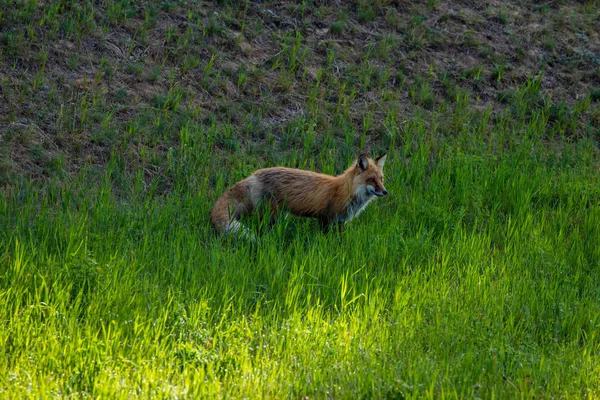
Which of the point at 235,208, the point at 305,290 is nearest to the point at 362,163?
the point at 235,208

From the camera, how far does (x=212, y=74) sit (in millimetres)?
12148

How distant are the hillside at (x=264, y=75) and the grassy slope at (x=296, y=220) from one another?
0.14ft

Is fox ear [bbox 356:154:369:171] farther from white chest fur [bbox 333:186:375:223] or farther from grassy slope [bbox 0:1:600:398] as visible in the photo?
grassy slope [bbox 0:1:600:398]

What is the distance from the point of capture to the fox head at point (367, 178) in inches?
351

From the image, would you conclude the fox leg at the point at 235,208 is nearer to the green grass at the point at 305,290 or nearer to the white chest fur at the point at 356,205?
the green grass at the point at 305,290

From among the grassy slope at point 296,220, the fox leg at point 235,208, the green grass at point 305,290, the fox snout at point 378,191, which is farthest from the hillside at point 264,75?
the fox snout at point 378,191

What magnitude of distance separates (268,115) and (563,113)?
5122 millimetres

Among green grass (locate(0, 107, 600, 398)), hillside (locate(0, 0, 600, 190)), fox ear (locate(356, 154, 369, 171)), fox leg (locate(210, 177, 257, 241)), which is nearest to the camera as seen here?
green grass (locate(0, 107, 600, 398))

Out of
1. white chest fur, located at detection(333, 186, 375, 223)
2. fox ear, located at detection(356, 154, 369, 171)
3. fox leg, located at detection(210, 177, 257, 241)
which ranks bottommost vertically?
fox leg, located at detection(210, 177, 257, 241)

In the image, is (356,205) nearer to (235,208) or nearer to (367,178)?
(367,178)

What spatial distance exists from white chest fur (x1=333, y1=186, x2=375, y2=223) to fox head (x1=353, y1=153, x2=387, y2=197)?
0.05 feet

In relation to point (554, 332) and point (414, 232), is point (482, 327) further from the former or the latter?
point (414, 232)

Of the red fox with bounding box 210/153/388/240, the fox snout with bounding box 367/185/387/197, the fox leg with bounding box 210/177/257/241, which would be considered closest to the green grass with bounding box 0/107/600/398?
the fox leg with bounding box 210/177/257/241

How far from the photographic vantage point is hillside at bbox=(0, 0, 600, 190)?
10.7 meters
